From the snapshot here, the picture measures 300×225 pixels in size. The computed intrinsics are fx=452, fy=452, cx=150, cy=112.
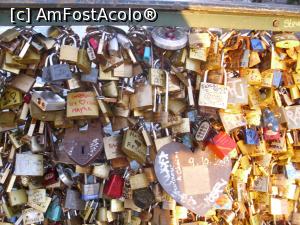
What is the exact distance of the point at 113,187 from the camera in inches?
83.7

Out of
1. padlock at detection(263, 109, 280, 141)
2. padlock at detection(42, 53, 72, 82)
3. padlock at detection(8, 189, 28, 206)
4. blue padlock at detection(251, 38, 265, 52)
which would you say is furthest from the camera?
padlock at detection(263, 109, 280, 141)

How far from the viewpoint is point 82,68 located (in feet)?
6.64

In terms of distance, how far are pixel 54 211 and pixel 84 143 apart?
362 millimetres

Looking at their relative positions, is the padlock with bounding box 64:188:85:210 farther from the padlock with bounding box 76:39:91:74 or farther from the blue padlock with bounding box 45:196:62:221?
the padlock with bounding box 76:39:91:74

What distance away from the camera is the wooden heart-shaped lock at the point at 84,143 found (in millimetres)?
2047

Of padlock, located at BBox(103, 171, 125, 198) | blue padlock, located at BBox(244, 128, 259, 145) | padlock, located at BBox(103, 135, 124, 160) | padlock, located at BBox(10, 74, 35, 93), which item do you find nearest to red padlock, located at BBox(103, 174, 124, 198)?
padlock, located at BBox(103, 171, 125, 198)

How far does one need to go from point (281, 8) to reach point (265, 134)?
642mm

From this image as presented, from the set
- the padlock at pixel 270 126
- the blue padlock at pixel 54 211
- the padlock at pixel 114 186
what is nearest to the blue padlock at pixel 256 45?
the padlock at pixel 270 126

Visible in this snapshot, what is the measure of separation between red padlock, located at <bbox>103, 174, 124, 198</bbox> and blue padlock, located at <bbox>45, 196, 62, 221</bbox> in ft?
0.75

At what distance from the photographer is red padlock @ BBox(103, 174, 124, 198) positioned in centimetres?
212

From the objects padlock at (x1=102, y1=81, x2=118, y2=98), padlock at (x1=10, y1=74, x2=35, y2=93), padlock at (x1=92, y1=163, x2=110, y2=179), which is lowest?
padlock at (x1=92, y1=163, x2=110, y2=179)

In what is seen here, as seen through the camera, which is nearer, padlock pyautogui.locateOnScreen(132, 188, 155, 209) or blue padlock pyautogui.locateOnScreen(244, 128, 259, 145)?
padlock pyautogui.locateOnScreen(132, 188, 155, 209)

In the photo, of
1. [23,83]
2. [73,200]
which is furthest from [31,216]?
[23,83]

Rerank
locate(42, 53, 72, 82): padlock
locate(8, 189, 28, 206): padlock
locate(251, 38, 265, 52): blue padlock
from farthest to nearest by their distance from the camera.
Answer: locate(251, 38, 265, 52): blue padlock < locate(8, 189, 28, 206): padlock < locate(42, 53, 72, 82): padlock
